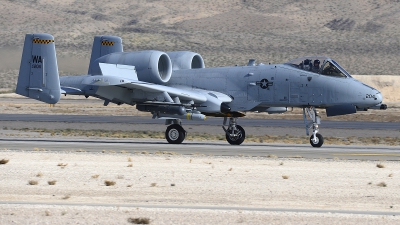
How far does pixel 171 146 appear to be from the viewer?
1075 inches

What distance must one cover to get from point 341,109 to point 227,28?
122 metres

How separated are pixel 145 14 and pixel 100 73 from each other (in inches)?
5259

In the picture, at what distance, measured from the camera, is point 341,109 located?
1073 inches

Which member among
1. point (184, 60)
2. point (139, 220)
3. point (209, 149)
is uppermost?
point (184, 60)

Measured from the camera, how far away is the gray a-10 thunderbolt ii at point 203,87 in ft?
89.7

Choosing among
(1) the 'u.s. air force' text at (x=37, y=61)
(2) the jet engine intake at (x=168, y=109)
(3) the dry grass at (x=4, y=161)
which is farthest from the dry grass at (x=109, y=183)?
(1) the 'u.s. air force' text at (x=37, y=61)

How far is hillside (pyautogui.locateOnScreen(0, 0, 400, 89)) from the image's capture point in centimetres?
11994

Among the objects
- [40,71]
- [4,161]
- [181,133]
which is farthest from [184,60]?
[4,161]

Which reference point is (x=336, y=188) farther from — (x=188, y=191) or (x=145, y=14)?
(x=145, y=14)

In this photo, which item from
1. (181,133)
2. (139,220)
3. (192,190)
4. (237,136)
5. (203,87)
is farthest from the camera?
(203,87)

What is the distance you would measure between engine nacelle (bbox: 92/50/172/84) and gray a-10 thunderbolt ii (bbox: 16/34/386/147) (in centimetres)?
4

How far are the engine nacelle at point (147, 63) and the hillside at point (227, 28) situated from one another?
73.3 m

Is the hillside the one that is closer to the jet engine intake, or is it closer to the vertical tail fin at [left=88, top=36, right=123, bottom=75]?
the vertical tail fin at [left=88, top=36, right=123, bottom=75]

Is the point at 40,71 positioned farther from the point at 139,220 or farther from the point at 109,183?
the point at 139,220
